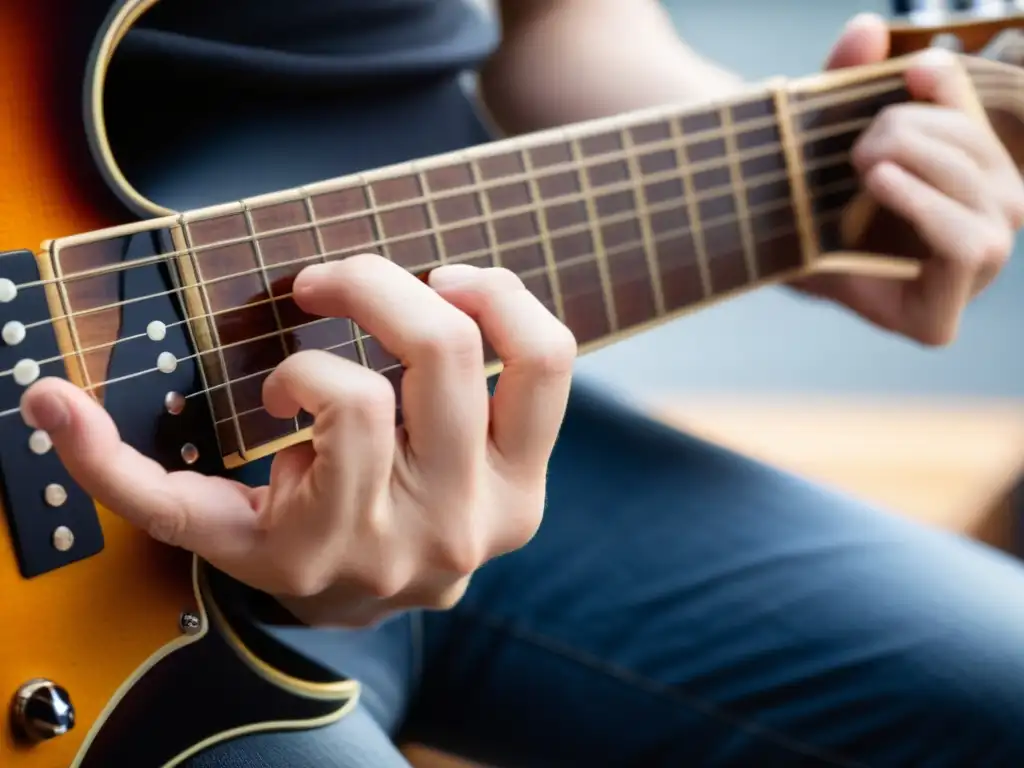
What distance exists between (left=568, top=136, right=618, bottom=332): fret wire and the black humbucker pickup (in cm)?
30

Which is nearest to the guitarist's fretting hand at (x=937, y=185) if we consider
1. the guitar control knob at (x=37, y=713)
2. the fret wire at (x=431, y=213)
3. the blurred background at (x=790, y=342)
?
the fret wire at (x=431, y=213)

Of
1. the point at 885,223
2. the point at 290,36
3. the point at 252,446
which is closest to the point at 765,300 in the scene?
the point at 885,223

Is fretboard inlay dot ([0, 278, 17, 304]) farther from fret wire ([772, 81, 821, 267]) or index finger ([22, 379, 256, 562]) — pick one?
fret wire ([772, 81, 821, 267])

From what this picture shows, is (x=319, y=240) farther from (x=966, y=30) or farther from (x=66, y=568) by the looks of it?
(x=966, y=30)

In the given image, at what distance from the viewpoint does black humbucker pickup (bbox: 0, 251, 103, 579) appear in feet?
1.26

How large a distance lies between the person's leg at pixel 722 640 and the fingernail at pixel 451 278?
1.01 ft

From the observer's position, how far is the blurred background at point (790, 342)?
1.96 metres

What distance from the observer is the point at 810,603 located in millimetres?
679

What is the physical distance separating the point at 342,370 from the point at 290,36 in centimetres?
28

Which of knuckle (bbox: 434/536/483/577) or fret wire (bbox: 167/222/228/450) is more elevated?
fret wire (bbox: 167/222/228/450)

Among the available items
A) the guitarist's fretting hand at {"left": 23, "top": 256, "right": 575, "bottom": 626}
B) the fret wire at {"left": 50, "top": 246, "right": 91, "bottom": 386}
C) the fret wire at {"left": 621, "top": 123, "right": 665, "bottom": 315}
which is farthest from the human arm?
the fret wire at {"left": 50, "top": 246, "right": 91, "bottom": 386}

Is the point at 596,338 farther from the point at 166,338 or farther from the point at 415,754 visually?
the point at 415,754

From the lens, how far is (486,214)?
524mm

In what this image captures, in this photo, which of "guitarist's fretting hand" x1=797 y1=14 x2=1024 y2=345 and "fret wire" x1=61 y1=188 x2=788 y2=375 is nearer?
"fret wire" x1=61 y1=188 x2=788 y2=375
